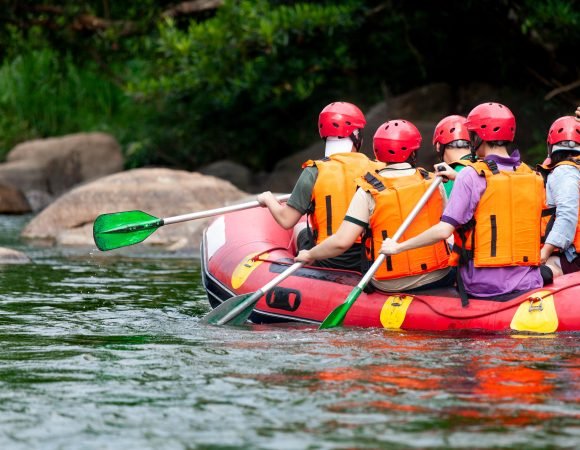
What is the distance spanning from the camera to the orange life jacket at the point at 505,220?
6.39 m

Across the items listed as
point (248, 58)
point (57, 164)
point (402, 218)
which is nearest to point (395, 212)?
point (402, 218)

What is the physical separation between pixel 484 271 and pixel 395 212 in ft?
1.84

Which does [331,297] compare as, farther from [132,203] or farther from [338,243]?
[132,203]

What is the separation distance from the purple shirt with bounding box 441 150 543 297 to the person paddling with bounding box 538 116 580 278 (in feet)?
0.91

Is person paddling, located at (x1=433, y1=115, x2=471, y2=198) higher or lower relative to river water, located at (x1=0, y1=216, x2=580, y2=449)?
higher

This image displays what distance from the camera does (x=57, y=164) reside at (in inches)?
764

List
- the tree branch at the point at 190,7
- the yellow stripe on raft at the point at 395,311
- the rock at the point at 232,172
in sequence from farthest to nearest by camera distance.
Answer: the rock at the point at 232,172 → the tree branch at the point at 190,7 → the yellow stripe on raft at the point at 395,311

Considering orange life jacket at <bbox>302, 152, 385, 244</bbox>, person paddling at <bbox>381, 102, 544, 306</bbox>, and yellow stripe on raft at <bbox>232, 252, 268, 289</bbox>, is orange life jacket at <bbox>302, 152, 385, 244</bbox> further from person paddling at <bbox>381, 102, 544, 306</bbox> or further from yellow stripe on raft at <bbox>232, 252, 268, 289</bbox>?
person paddling at <bbox>381, 102, 544, 306</bbox>

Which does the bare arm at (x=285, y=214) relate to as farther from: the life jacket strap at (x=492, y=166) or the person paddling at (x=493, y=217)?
the life jacket strap at (x=492, y=166)

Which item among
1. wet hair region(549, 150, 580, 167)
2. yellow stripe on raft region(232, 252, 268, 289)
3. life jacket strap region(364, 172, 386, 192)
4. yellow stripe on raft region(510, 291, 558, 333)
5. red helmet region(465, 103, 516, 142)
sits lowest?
yellow stripe on raft region(510, 291, 558, 333)

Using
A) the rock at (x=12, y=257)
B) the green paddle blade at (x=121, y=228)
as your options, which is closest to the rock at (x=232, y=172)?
the rock at (x=12, y=257)

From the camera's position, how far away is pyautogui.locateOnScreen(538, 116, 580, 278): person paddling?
22.0 feet

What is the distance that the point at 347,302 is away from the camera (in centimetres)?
662

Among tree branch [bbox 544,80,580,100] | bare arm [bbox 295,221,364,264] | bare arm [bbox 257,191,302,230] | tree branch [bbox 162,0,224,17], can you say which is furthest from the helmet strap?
tree branch [bbox 162,0,224,17]
